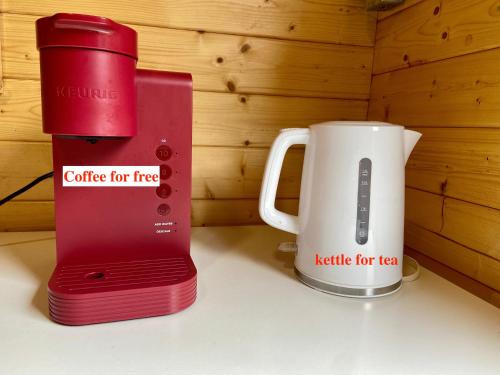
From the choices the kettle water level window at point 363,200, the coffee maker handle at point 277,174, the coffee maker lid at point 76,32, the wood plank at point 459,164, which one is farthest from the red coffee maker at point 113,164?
the wood plank at point 459,164

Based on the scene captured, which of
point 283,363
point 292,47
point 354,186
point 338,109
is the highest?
point 292,47

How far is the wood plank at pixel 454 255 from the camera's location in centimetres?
60

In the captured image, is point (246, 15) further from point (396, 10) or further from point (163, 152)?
point (163, 152)

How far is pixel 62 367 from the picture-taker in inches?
15.9

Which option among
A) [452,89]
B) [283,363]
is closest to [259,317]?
[283,363]

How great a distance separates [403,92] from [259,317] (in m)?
0.53

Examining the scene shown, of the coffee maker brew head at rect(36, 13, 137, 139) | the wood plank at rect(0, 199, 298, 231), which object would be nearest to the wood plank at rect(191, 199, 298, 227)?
the wood plank at rect(0, 199, 298, 231)

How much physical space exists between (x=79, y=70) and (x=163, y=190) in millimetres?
205

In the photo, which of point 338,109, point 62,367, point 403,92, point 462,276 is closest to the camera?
point 62,367

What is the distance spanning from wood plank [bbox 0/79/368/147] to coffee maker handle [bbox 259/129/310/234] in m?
0.26

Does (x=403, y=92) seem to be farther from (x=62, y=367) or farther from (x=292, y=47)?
(x=62, y=367)

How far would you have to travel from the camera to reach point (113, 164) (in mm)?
553

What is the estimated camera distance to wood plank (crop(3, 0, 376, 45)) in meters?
0.75

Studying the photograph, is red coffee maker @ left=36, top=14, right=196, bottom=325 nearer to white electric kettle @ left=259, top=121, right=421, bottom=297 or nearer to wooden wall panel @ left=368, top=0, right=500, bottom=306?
white electric kettle @ left=259, top=121, right=421, bottom=297
